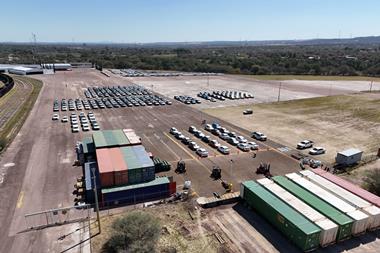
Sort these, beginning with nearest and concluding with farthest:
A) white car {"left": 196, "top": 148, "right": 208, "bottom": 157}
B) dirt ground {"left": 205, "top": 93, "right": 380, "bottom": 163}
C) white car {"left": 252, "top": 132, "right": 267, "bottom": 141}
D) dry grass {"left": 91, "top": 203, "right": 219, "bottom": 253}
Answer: dry grass {"left": 91, "top": 203, "right": 219, "bottom": 253} < white car {"left": 196, "top": 148, "right": 208, "bottom": 157} < white car {"left": 252, "top": 132, "right": 267, "bottom": 141} < dirt ground {"left": 205, "top": 93, "right": 380, "bottom": 163}

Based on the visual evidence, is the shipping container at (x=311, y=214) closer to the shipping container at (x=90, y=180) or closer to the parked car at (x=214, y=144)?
the parked car at (x=214, y=144)

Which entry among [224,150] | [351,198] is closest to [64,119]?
[224,150]

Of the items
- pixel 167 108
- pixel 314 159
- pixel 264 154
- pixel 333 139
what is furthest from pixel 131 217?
pixel 167 108

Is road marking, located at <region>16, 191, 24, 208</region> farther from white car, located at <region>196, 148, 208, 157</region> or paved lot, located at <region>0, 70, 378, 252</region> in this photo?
white car, located at <region>196, 148, 208, 157</region>

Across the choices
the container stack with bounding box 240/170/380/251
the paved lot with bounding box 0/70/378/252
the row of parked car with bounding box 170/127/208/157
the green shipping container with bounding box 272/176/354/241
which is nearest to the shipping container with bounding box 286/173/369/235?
the container stack with bounding box 240/170/380/251

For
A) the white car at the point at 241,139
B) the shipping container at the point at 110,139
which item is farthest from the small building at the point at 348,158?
the shipping container at the point at 110,139

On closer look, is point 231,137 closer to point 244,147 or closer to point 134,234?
point 244,147
